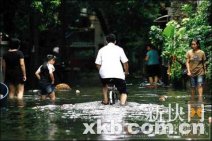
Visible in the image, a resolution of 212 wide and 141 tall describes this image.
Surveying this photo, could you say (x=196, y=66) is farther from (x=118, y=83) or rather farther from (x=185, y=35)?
(x=185, y=35)

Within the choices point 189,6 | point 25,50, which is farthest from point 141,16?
point 189,6

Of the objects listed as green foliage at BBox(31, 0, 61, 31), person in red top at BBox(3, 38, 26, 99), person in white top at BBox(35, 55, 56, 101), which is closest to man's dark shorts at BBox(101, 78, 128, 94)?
person in red top at BBox(3, 38, 26, 99)

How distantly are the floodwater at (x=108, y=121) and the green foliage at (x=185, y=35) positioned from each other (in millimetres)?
6728

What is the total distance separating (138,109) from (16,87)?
4497mm

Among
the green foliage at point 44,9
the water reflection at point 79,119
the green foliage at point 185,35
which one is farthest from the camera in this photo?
the green foliage at point 44,9

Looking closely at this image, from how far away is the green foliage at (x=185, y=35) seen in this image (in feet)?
80.7

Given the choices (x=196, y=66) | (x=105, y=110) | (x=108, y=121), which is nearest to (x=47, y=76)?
(x=196, y=66)

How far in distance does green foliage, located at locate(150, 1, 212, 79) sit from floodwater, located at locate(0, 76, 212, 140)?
6.73 metres

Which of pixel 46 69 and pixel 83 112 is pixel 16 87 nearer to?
pixel 46 69

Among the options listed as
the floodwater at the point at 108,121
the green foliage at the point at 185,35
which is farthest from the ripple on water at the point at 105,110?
the green foliage at the point at 185,35

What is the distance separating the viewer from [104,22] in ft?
173

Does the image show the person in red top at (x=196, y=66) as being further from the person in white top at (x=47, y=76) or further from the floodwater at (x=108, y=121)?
the person in white top at (x=47, y=76)

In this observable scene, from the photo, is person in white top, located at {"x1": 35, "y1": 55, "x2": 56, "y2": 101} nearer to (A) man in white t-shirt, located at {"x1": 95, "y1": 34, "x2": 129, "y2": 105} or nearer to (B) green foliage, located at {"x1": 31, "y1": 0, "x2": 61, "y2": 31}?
(A) man in white t-shirt, located at {"x1": 95, "y1": 34, "x2": 129, "y2": 105}

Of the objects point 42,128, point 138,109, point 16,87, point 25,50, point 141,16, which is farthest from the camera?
point 141,16
